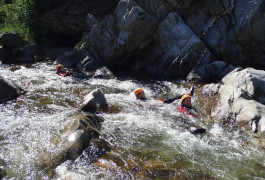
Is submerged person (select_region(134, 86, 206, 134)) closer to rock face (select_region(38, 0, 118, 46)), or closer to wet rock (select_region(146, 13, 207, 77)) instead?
wet rock (select_region(146, 13, 207, 77))

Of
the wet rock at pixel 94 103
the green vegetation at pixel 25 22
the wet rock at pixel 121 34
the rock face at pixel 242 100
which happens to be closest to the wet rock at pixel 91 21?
the wet rock at pixel 121 34

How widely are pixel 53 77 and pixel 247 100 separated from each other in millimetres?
11322

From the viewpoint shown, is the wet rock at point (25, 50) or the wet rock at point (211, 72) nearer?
the wet rock at point (211, 72)

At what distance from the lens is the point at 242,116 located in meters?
12.5

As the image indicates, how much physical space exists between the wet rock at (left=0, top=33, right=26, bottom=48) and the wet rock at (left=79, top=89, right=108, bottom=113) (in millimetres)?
12228

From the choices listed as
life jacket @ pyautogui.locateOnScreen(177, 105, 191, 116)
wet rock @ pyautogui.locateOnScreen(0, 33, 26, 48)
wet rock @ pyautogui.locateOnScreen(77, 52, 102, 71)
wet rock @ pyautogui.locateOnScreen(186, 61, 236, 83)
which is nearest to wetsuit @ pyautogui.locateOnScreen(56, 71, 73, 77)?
wet rock @ pyautogui.locateOnScreen(77, 52, 102, 71)

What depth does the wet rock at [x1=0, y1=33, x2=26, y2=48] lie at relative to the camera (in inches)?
899

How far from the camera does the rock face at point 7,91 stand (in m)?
14.4

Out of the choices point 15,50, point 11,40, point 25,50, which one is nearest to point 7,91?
point 25,50

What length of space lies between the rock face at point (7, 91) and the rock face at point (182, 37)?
281 inches

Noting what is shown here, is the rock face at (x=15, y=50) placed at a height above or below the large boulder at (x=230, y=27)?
below

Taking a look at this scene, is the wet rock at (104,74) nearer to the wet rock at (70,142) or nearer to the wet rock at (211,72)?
the wet rock at (211,72)

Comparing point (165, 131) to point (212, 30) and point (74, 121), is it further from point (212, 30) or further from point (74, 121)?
point (212, 30)

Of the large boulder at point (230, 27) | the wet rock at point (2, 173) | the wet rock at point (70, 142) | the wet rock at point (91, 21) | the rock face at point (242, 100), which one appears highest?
the large boulder at point (230, 27)
